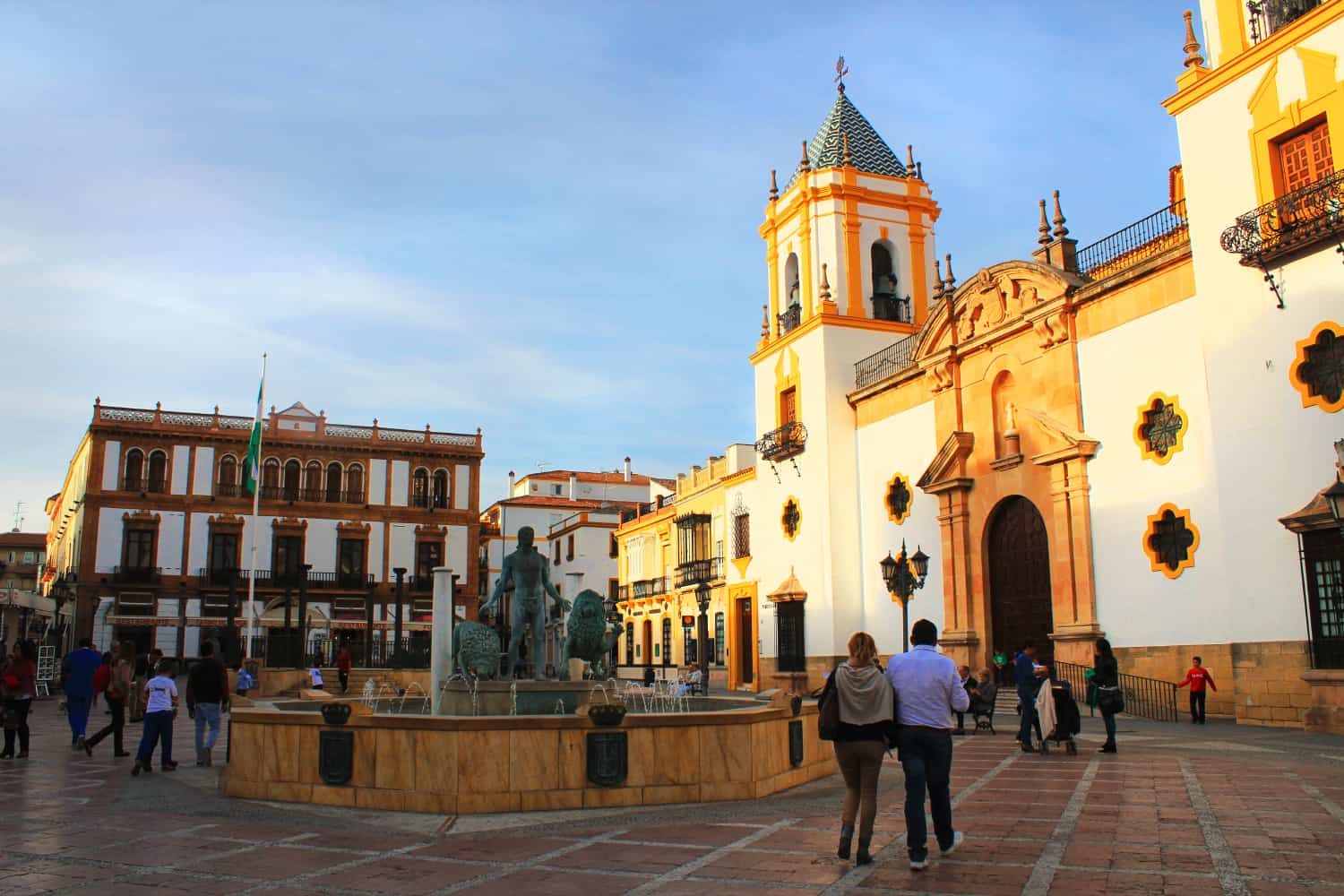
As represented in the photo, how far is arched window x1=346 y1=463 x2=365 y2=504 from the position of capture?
162ft

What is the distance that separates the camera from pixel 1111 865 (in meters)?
6.58

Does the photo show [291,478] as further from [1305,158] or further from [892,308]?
[1305,158]

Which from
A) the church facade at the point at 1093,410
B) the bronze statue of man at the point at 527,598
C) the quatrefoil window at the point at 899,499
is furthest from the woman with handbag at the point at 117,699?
the quatrefoil window at the point at 899,499

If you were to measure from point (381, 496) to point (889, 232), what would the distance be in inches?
1132

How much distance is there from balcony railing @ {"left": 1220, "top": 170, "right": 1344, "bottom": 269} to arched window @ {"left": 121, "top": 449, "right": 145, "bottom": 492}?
43.2m

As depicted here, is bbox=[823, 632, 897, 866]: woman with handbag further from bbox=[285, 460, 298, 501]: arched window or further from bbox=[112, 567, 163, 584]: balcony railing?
bbox=[285, 460, 298, 501]: arched window

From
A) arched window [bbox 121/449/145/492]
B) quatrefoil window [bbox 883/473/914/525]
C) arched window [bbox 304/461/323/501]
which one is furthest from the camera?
arched window [bbox 304/461/323/501]

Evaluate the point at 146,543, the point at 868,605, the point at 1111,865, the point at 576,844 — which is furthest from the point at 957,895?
the point at 146,543

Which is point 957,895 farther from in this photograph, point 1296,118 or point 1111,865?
point 1296,118

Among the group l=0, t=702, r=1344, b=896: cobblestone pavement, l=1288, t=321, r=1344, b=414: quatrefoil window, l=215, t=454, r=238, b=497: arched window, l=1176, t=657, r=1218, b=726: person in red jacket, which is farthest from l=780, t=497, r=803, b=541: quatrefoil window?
l=215, t=454, r=238, b=497: arched window

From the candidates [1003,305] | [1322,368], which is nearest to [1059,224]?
[1003,305]

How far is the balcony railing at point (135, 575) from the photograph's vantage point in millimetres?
44188

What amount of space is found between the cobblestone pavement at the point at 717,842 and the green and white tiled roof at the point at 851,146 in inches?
910

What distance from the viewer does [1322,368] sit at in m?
15.7
